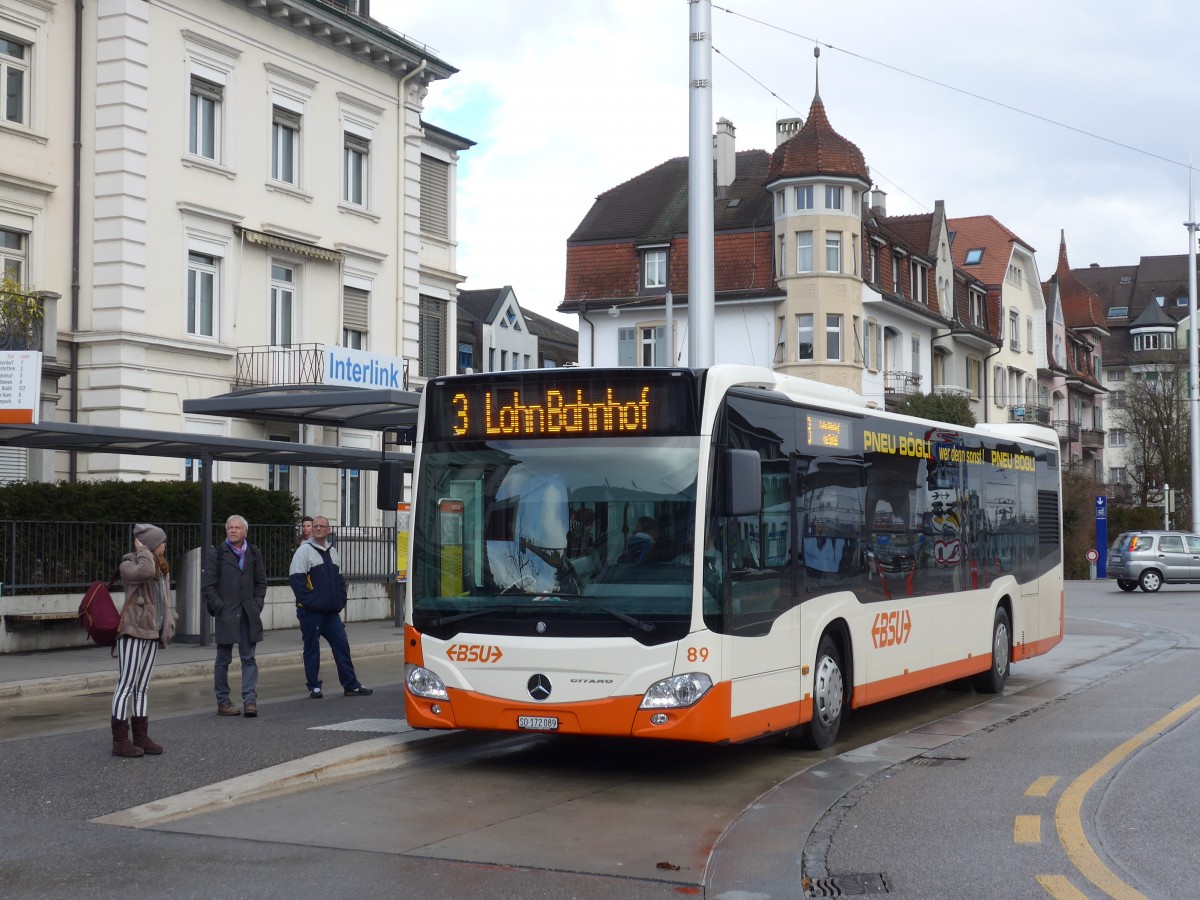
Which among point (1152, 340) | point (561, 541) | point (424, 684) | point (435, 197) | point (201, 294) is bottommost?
point (424, 684)

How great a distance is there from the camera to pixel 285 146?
3164 cm

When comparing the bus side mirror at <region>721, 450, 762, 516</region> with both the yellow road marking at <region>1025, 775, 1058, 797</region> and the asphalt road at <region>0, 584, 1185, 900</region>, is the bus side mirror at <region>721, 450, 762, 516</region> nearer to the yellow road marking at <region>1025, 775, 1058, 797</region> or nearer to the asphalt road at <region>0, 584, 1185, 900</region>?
the asphalt road at <region>0, 584, 1185, 900</region>

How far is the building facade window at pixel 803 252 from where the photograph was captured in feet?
176

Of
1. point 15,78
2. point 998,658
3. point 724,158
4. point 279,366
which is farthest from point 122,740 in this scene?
point 724,158

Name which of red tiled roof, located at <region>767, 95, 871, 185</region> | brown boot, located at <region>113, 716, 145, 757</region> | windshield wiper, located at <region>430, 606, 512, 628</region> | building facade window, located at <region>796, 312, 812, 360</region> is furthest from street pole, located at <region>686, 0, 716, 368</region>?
building facade window, located at <region>796, 312, 812, 360</region>

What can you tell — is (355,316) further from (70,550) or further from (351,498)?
(70,550)

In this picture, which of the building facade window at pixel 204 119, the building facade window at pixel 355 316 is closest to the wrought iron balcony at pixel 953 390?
the building facade window at pixel 355 316

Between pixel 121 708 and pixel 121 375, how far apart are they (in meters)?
17.7

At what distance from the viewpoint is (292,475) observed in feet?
105

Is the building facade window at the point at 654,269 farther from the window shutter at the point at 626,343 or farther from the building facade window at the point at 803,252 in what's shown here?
the building facade window at the point at 803,252

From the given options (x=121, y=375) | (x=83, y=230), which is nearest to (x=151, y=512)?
(x=121, y=375)

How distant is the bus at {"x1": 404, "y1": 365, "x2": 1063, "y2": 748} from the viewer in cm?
990

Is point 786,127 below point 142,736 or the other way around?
the other way around

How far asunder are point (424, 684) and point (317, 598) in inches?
169
